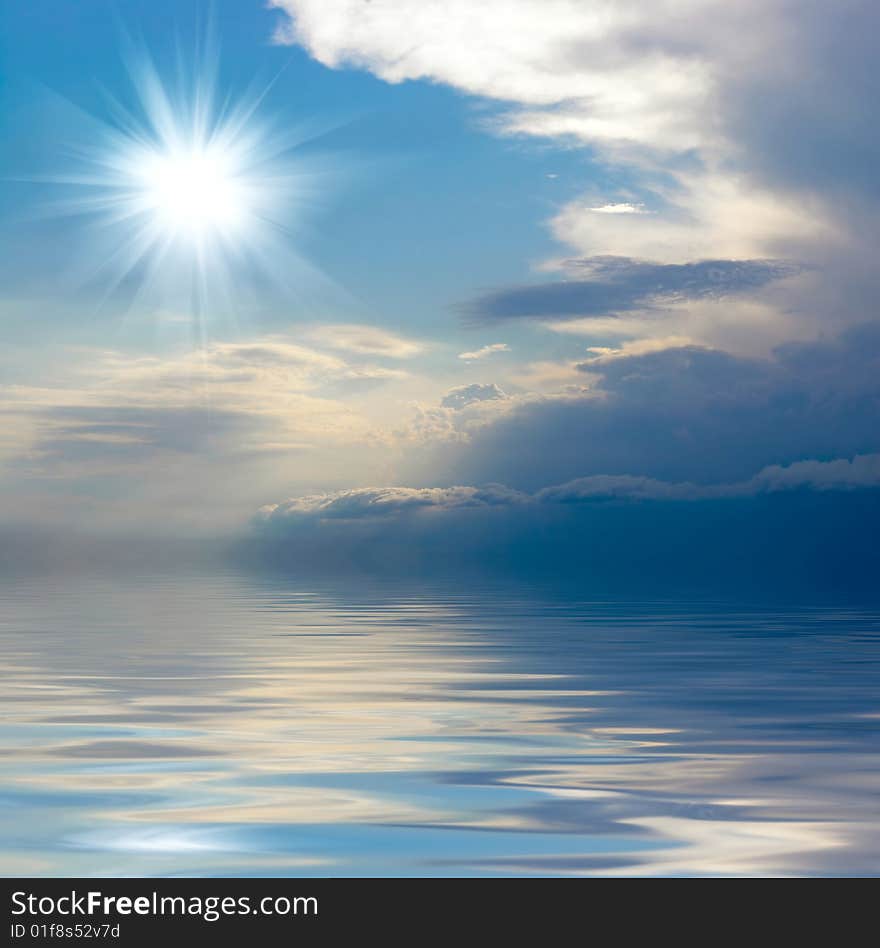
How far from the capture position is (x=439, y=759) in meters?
15.2

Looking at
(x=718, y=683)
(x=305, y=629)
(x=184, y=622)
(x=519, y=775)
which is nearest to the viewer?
(x=519, y=775)

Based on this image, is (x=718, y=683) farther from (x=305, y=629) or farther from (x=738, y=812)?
(x=305, y=629)

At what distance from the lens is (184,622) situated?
43.0m

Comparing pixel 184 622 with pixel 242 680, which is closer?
pixel 242 680

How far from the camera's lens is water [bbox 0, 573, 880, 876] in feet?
35.7

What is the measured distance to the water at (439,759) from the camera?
1088 cm

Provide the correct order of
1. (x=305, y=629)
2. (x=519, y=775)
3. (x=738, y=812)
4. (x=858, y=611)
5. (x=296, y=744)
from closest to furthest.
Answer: (x=738, y=812) < (x=519, y=775) < (x=296, y=744) < (x=305, y=629) < (x=858, y=611)

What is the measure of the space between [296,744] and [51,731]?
3602 mm

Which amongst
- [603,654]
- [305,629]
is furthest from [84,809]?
[305,629]

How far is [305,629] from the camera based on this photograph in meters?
38.8

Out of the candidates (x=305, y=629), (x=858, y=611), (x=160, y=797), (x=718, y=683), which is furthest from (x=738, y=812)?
(x=858, y=611)
